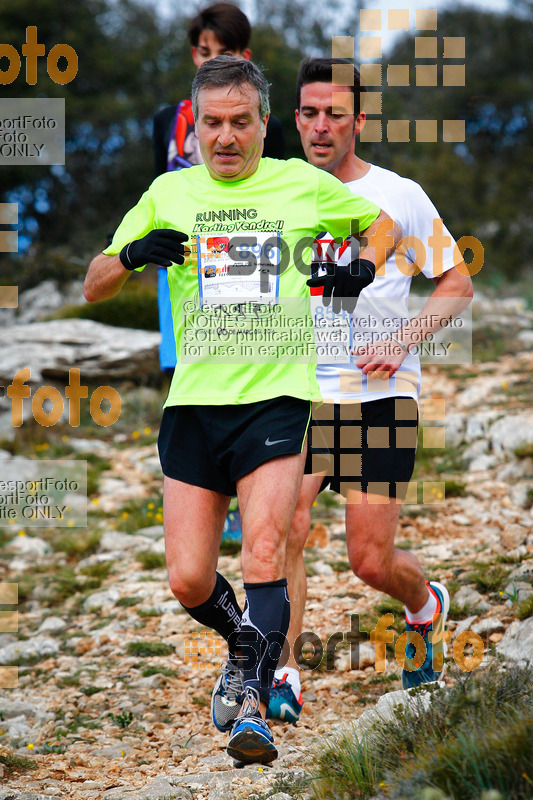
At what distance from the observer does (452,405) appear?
8961 mm

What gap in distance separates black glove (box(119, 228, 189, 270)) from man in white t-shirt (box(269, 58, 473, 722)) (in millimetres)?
992

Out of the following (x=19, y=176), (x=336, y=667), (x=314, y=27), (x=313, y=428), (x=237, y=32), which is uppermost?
(x=314, y=27)

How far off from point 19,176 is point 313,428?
60.2ft

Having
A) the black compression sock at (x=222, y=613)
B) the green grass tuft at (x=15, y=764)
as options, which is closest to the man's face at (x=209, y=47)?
the black compression sock at (x=222, y=613)

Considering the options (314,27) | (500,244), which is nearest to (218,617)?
(500,244)

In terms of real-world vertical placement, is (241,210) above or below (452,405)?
above

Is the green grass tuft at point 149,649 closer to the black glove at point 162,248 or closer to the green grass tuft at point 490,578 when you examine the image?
the green grass tuft at point 490,578

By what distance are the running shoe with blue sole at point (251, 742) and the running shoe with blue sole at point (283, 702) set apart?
2.45 feet

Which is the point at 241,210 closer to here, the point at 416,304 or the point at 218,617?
the point at 218,617

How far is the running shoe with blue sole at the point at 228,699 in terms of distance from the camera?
3.53 meters

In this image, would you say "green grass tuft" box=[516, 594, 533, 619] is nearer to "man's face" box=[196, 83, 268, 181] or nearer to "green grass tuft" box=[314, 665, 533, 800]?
"green grass tuft" box=[314, 665, 533, 800]

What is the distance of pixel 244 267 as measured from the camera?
3246 mm

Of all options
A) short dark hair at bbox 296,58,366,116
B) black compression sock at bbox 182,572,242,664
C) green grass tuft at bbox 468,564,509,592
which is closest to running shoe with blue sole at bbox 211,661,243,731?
black compression sock at bbox 182,572,242,664

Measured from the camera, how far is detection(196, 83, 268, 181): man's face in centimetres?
327
